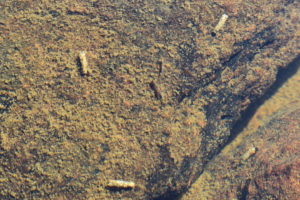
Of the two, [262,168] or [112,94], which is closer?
[112,94]

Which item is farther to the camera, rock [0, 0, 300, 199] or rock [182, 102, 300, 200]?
rock [182, 102, 300, 200]

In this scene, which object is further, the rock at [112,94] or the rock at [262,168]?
the rock at [262,168]

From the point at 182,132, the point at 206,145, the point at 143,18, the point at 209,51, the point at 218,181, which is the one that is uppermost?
the point at 143,18

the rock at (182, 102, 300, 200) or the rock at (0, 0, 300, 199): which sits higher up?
the rock at (0, 0, 300, 199)

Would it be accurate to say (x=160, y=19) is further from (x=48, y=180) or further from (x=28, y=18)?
(x=48, y=180)

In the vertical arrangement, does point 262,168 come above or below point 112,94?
below

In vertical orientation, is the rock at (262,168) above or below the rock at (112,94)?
below

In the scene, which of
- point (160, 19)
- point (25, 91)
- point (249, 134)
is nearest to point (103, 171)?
point (25, 91)

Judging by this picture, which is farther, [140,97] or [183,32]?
[183,32]
